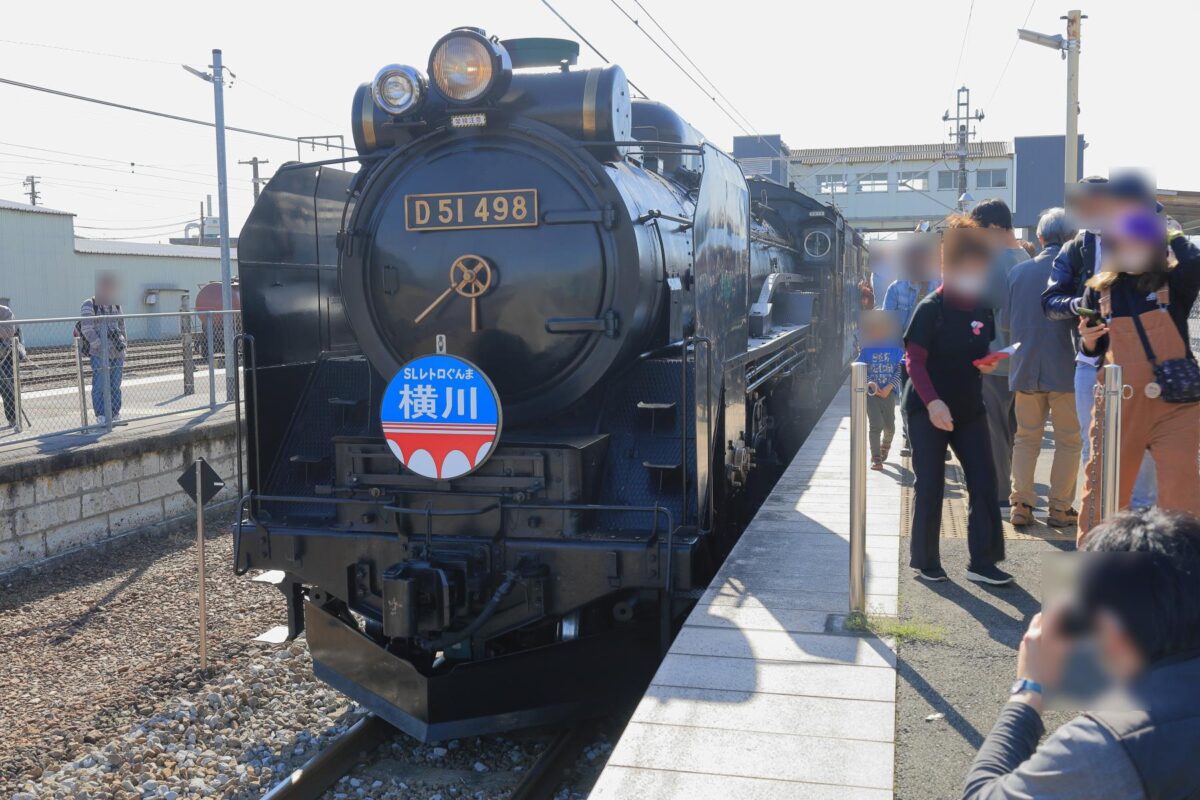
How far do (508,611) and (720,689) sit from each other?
119 cm

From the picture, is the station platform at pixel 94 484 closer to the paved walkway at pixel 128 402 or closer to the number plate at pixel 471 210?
the paved walkway at pixel 128 402

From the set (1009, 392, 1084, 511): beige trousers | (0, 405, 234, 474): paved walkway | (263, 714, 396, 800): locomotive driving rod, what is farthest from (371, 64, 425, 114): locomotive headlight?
(0, 405, 234, 474): paved walkway

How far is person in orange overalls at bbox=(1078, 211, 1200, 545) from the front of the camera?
3924 mm

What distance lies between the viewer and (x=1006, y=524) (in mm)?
5898

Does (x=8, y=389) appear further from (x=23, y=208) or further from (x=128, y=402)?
(x=23, y=208)

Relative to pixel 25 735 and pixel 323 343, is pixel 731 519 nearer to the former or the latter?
pixel 323 343

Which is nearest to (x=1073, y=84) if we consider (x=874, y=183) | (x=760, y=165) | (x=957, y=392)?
(x=957, y=392)

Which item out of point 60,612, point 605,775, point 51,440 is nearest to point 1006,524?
point 605,775

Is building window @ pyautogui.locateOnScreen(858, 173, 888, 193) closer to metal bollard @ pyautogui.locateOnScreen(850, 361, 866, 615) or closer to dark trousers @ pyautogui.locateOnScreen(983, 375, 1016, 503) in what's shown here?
dark trousers @ pyautogui.locateOnScreen(983, 375, 1016, 503)

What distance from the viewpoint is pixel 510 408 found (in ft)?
16.1

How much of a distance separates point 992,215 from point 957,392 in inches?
31.7

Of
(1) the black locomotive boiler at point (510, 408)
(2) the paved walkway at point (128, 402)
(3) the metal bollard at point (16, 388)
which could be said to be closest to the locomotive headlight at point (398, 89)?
(1) the black locomotive boiler at point (510, 408)

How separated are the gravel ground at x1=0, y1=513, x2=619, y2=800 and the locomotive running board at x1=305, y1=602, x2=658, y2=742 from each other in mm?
273

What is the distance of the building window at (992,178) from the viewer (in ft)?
181
